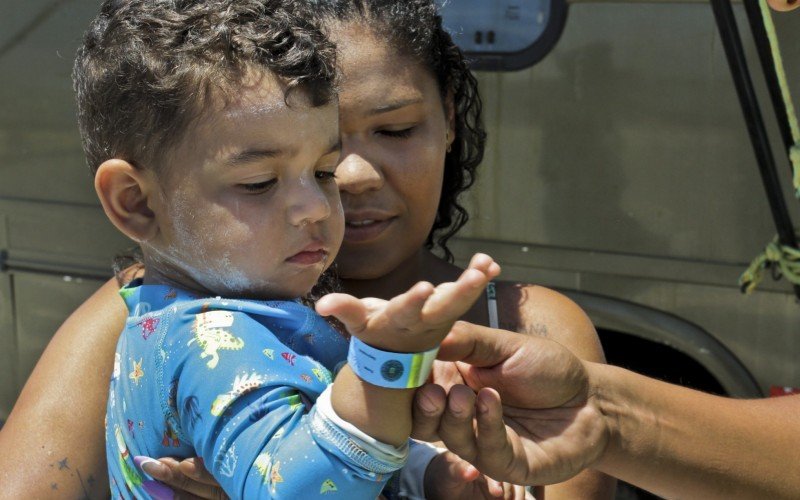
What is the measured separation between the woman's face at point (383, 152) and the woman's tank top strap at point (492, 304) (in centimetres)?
20

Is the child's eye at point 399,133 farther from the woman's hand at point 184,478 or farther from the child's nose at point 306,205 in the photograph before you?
the woman's hand at point 184,478

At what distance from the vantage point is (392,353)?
1.38m

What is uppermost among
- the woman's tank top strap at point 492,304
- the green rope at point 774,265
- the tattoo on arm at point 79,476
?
the woman's tank top strap at point 492,304

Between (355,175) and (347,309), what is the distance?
0.87 metres

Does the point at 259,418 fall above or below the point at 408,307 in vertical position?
below

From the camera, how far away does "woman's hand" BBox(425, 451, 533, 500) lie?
1.75 m

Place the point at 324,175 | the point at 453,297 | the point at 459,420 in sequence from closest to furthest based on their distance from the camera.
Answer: the point at 453,297
the point at 459,420
the point at 324,175

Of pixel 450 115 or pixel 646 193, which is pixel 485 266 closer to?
pixel 450 115

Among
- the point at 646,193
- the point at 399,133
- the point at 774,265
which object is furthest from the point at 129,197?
the point at 774,265

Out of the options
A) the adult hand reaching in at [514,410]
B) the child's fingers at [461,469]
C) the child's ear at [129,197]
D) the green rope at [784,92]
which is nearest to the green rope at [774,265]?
the green rope at [784,92]

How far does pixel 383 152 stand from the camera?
224 cm

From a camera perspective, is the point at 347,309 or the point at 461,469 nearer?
the point at 347,309

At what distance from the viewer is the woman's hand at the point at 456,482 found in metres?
1.75

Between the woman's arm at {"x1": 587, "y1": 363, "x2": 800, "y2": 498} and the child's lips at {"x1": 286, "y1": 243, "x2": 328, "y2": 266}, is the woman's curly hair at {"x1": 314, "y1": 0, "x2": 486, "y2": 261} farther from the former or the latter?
the woman's arm at {"x1": 587, "y1": 363, "x2": 800, "y2": 498}
